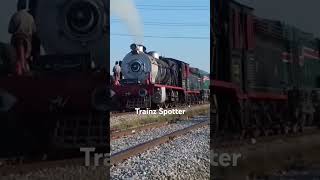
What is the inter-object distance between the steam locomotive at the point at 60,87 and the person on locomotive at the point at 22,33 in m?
0.08

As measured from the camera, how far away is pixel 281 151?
9.55 meters

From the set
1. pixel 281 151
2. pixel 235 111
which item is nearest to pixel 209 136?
pixel 235 111

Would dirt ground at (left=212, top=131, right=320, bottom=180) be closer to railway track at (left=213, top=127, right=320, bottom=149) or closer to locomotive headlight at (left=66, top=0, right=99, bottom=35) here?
railway track at (left=213, top=127, right=320, bottom=149)

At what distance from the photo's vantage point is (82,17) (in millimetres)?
6270

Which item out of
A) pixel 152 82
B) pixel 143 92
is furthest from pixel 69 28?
pixel 152 82

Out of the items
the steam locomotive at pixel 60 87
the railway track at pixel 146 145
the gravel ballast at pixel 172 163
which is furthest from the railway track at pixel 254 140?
the steam locomotive at pixel 60 87

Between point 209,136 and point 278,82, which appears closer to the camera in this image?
Result: point 209,136

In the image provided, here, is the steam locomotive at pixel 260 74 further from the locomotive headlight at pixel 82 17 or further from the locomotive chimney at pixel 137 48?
the locomotive headlight at pixel 82 17

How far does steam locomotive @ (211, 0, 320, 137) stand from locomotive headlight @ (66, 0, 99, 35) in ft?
4.67

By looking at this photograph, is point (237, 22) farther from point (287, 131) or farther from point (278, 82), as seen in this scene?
point (287, 131)

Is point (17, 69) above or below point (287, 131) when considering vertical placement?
above

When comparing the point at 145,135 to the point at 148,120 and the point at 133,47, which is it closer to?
the point at 148,120

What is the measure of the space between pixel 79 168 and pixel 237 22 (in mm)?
3184

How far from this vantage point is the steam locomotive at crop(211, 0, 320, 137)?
24.0ft
